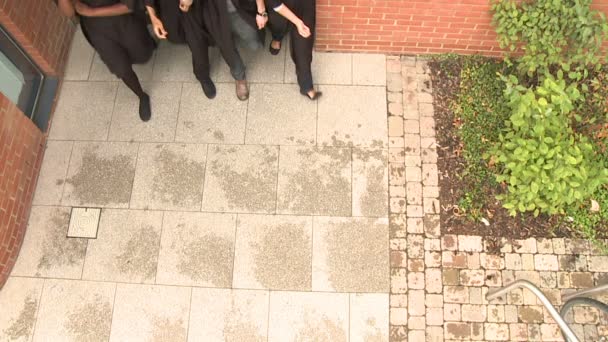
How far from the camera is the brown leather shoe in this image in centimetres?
486

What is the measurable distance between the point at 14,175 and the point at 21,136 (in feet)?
1.28

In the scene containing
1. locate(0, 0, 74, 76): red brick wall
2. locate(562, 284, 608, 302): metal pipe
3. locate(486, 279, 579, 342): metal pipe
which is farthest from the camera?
locate(0, 0, 74, 76): red brick wall

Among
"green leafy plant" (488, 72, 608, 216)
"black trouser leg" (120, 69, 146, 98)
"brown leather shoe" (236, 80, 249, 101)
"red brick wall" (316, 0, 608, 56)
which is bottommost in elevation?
"green leafy plant" (488, 72, 608, 216)

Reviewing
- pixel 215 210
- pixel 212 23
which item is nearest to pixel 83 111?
pixel 215 210

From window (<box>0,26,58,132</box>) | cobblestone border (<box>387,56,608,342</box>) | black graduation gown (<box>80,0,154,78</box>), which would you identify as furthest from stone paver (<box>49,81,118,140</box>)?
cobblestone border (<box>387,56,608,342</box>)

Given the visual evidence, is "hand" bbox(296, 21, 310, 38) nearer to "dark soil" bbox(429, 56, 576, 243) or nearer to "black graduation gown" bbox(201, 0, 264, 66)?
"black graduation gown" bbox(201, 0, 264, 66)

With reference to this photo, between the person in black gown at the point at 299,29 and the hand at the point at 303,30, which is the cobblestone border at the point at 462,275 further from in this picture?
the hand at the point at 303,30

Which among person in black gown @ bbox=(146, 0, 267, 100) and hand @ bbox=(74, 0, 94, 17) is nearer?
hand @ bbox=(74, 0, 94, 17)

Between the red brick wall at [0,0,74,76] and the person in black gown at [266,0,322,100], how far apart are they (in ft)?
7.77

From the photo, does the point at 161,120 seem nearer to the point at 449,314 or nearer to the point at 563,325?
the point at 449,314

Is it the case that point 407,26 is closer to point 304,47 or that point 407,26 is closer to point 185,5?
point 304,47

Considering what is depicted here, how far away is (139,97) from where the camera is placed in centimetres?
486

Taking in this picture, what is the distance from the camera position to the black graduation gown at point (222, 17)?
3854 mm

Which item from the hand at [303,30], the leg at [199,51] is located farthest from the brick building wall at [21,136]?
the hand at [303,30]
